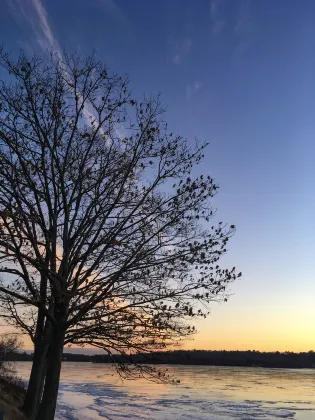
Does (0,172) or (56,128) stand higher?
(56,128)

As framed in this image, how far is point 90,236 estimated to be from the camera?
36.5 feet

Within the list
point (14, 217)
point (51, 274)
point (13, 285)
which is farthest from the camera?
point (13, 285)

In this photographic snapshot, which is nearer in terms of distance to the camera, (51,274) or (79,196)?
(51,274)

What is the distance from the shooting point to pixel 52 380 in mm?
9539

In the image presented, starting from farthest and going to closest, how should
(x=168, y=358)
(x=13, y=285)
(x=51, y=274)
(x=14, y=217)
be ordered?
(x=13, y=285) < (x=168, y=358) < (x=51, y=274) < (x=14, y=217)

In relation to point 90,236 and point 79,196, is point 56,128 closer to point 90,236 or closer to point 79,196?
point 79,196

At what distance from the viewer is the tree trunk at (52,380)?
30.5 ft

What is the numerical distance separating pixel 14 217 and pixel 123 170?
11.0 ft

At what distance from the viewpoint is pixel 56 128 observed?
35.4 ft

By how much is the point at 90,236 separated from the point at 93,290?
1.57 meters

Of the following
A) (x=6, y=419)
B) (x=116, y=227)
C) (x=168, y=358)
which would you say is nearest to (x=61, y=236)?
(x=116, y=227)

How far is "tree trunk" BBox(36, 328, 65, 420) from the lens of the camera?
9.28 metres

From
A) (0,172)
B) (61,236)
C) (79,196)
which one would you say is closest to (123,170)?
(79,196)

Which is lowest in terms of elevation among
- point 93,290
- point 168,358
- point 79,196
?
point 168,358
